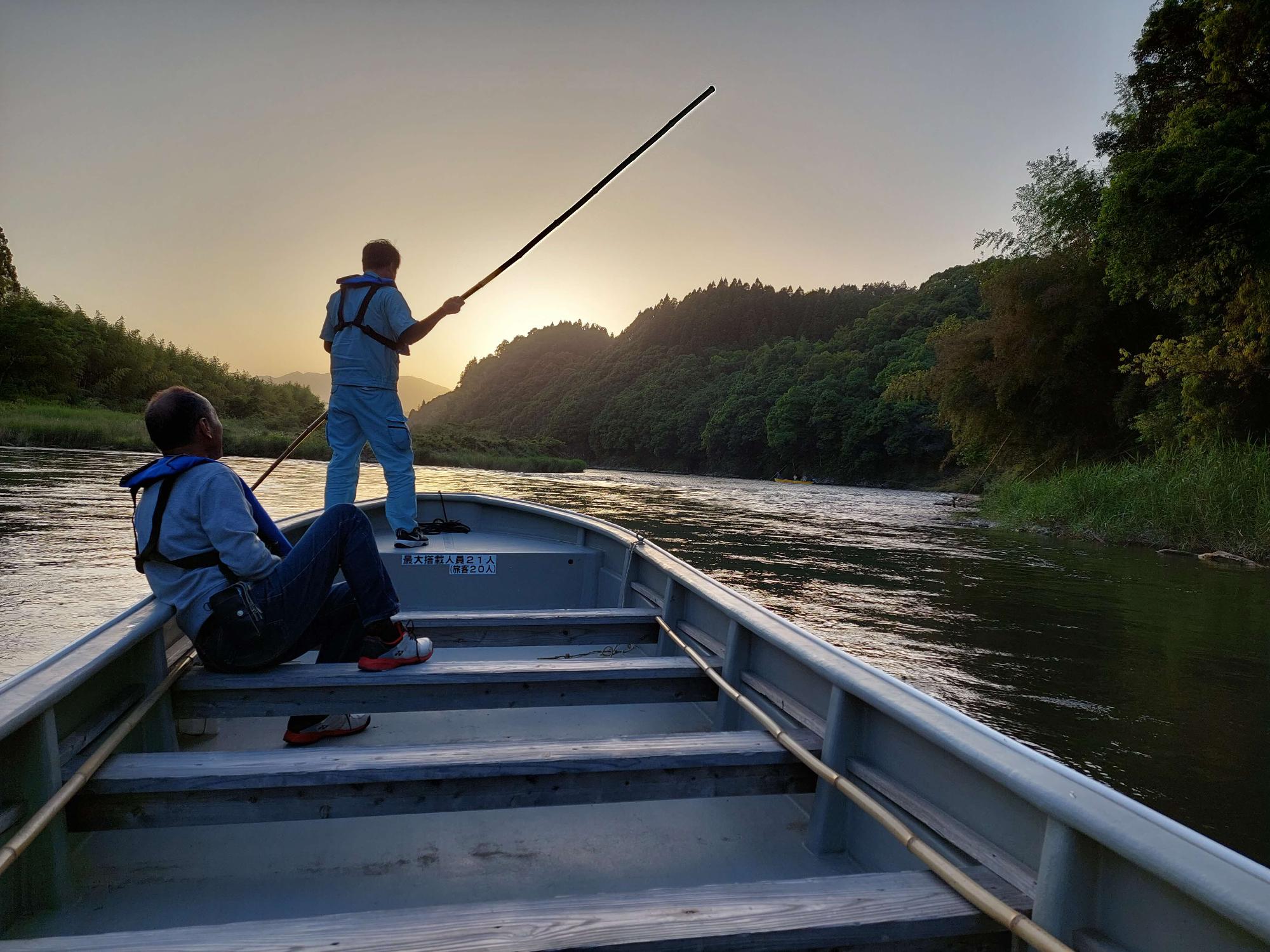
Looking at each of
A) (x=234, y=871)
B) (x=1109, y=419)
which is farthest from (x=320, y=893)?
(x=1109, y=419)

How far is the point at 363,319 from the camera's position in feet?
11.8

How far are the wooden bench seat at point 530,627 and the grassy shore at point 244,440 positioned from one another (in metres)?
14.1

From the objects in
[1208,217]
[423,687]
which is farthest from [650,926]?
[1208,217]

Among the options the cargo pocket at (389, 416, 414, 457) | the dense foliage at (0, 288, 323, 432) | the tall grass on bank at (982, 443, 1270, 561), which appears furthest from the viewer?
the dense foliage at (0, 288, 323, 432)

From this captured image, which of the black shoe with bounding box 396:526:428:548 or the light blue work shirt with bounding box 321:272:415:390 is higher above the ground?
the light blue work shirt with bounding box 321:272:415:390

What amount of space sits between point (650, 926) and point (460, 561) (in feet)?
9.63

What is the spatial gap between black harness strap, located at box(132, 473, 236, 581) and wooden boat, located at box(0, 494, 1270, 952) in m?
0.12

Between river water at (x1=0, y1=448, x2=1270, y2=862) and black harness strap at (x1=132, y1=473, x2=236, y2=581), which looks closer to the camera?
black harness strap at (x1=132, y1=473, x2=236, y2=581)

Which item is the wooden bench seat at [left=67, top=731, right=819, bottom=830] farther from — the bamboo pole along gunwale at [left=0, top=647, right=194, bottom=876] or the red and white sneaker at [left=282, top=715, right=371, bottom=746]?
the red and white sneaker at [left=282, top=715, right=371, bottom=746]

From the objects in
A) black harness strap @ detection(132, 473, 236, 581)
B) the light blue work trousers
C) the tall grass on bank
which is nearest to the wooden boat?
black harness strap @ detection(132, 473, 236, 581)

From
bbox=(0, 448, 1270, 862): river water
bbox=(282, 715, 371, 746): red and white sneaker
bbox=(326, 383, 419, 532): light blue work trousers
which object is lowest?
bbox=(0, 448, 1270, 862): river water

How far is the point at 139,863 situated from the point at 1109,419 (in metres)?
20.6

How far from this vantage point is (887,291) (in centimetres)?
10175

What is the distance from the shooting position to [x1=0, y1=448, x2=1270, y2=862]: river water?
10.3ft
